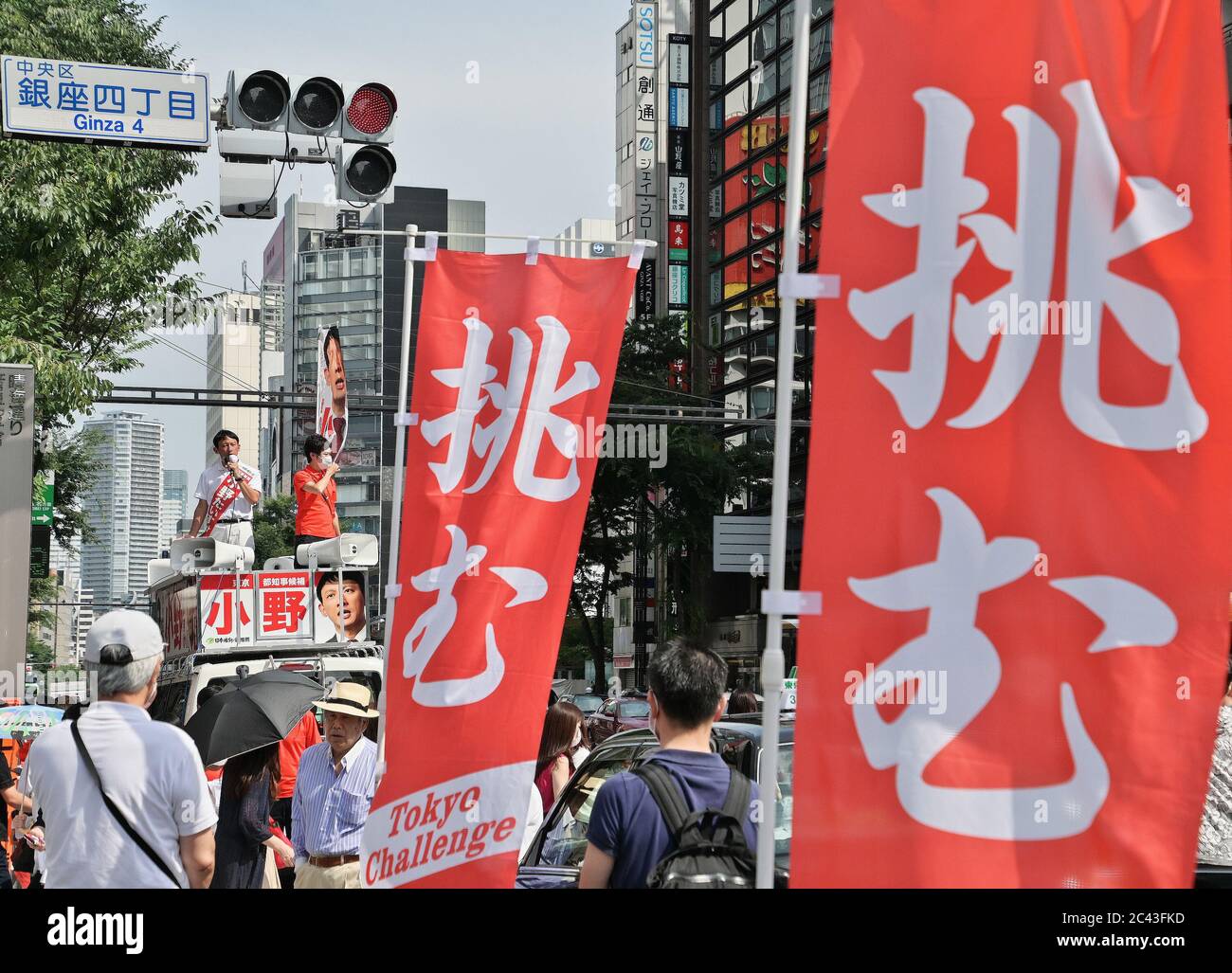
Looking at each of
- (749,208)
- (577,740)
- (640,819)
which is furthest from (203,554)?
(749,208)

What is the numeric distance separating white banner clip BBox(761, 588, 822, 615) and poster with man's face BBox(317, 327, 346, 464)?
7758 mm

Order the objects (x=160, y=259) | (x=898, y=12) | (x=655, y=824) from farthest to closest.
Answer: (x=160, y=259) < (x=655, y=824) < (x=898, y=12)


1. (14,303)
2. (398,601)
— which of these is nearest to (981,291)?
(398,601)

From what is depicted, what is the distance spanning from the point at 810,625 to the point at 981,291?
0.82 meters

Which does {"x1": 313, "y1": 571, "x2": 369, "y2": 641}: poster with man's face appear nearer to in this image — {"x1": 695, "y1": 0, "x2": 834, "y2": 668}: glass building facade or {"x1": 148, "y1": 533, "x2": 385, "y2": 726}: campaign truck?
{"x1": 148, "y1": 533, "x2": 385, "y2": 726}: campaign truck

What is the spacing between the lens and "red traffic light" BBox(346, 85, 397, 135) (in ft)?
34.0

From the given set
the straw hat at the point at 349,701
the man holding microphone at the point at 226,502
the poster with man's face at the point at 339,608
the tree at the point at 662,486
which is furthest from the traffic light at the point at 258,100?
the tree at the point at 662,486

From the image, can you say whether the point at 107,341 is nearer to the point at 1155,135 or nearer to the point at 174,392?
the point at 174,392

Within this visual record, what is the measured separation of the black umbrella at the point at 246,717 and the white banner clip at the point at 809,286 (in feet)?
14.7

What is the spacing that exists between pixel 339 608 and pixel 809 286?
913 centimetres

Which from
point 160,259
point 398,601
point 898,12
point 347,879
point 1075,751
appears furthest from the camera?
point 160,259
